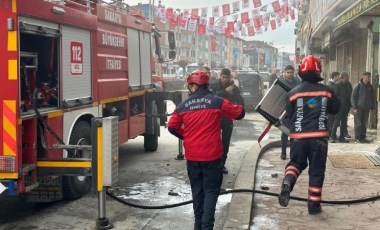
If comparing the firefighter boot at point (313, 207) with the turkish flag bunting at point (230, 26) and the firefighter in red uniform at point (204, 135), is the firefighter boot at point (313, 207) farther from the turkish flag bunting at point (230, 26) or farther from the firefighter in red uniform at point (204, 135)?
the turkish flag bunting at point (230, 26)

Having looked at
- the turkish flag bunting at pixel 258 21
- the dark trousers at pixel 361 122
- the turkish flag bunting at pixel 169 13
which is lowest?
the dark trousers at pixel 361 122

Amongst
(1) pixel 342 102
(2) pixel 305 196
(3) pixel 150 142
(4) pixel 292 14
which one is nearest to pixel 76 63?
(2) pixel 305 196

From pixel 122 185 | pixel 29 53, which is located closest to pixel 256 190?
pixel 122 185

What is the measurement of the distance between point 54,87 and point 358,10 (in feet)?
22.5

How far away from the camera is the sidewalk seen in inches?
209

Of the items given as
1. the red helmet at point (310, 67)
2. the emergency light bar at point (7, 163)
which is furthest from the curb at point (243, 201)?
the emergency light bar at point (7, 163)

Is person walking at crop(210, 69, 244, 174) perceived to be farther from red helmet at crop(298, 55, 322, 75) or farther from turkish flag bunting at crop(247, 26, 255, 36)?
turkish flag bunting at crop(247, 26, 255, 36)

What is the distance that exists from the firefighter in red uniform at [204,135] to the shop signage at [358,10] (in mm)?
5577

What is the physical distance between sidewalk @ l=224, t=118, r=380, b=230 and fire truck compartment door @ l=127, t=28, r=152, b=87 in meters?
2.48

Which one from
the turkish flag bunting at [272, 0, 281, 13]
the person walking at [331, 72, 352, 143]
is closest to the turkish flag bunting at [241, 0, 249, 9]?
the turkish flag bunting at [272, 0, 281, 13]

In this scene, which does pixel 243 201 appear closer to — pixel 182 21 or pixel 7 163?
pixel 7 163

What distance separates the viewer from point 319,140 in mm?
5508

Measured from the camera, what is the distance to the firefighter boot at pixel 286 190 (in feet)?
17.3

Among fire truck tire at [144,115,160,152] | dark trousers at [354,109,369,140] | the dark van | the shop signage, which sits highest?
the shop signage
